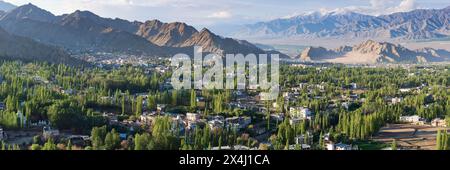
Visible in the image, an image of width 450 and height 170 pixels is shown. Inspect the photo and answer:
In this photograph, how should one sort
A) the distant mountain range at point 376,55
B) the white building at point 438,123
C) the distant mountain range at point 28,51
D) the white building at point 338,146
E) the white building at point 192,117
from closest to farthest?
the white building at point 338,146
the white building at point 192,117
the white building at point 438,123
the distant mountain range at point 28,51
the distant mountain range at point 376,55

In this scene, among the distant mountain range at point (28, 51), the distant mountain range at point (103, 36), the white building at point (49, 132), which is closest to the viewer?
the white building at point (49, 132)

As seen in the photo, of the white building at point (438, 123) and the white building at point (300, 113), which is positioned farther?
the white building at point (300, 113)

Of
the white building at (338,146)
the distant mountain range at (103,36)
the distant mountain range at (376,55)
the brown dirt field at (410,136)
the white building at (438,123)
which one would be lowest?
the brown dirt field at (410,136)

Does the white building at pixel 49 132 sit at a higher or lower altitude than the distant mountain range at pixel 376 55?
lower

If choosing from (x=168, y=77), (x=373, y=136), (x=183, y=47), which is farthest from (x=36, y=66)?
(x=183, y=47)

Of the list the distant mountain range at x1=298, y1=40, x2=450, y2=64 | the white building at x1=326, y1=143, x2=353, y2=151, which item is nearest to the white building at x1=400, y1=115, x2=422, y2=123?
the white building at x1=326, y1=143, x2=353, y2=151

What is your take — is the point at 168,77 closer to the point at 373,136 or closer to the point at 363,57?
the point at 373,136

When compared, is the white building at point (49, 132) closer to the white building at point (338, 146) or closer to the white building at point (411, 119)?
the white building at point (338, 146)

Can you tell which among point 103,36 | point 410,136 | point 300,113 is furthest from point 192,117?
point 103,36

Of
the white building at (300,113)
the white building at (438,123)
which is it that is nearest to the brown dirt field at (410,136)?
the white building at (438,123)
